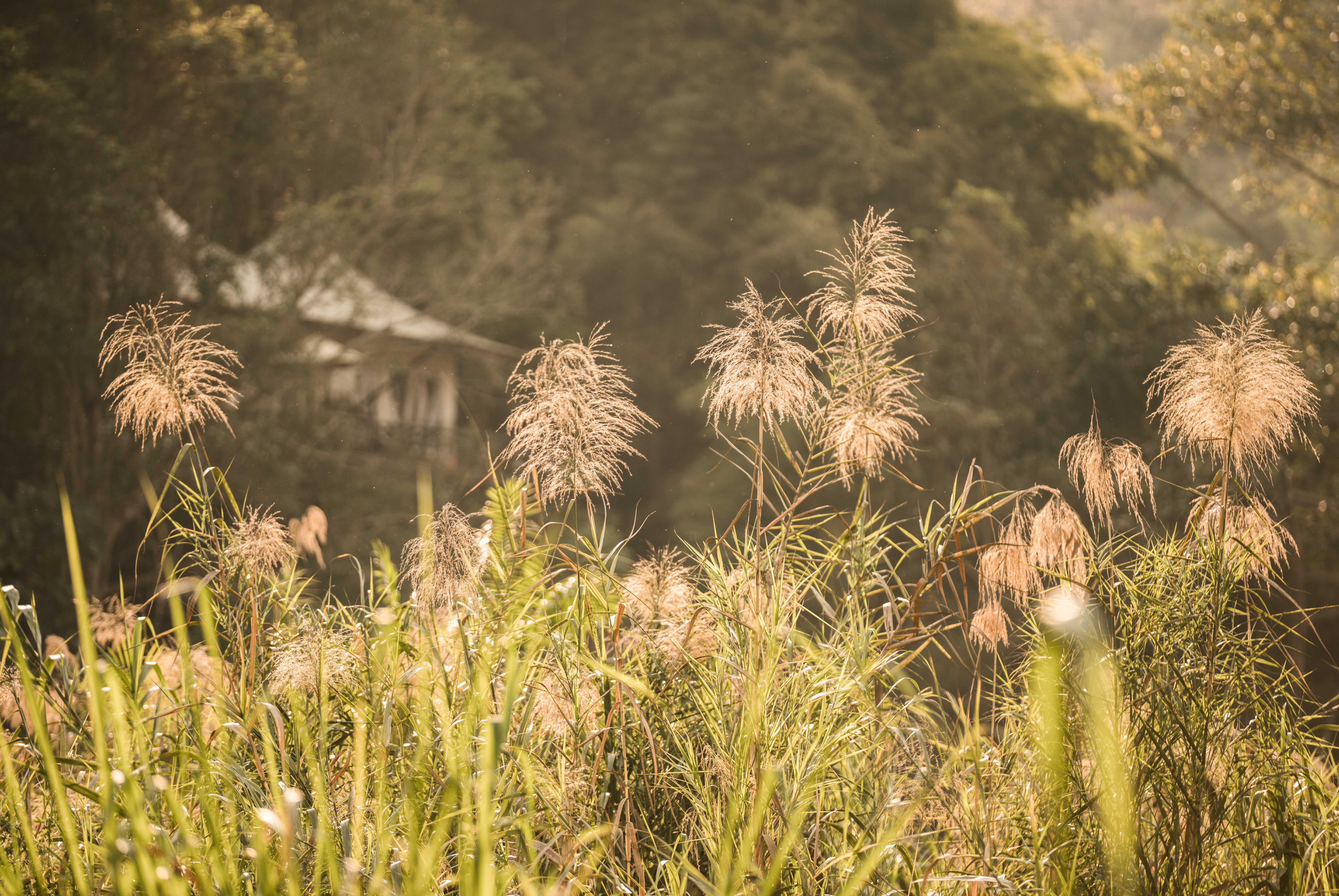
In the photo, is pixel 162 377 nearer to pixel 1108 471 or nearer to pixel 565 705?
pixel 565 705

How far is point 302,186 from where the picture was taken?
452 inches

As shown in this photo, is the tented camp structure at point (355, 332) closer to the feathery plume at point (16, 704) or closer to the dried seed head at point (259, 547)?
the feathery plume at point (16, 704)

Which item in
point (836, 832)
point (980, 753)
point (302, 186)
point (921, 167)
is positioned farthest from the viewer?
point (921, 167)

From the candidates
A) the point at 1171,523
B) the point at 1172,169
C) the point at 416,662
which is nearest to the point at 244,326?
the point at 416,662

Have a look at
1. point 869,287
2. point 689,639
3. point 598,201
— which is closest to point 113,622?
point 689,639

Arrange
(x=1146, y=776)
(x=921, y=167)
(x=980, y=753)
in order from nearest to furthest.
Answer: (x=1146, y=776), (x=980, y=753), (x=921, y=167)

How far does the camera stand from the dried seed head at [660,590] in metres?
1.77

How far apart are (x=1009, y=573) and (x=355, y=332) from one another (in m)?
10.9

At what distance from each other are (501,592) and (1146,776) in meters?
1.04

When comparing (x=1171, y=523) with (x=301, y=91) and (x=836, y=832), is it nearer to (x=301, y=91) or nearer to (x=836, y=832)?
(x=836, y=832)

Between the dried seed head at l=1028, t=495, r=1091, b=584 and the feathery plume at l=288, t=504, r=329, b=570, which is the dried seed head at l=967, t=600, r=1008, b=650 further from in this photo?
the feathery plume at l=288, t=504, r=329, b=570

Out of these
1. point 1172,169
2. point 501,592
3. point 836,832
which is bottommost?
point 836,832

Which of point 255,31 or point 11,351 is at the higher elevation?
point 255,31

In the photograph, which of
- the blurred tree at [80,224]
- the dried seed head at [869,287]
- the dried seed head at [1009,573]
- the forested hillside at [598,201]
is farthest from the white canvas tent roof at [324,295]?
the dried seed head at [1009,573]
